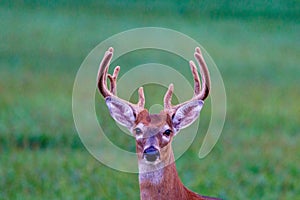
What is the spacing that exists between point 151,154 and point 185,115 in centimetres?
32

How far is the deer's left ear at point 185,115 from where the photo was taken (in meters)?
6.30

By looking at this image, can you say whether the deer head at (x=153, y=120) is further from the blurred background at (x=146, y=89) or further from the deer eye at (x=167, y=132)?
the blurred background at (x=146, y=89)

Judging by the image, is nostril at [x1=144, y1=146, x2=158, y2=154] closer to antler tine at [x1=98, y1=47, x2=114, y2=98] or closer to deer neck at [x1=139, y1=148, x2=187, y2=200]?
deer neck at [x1=139, y1=148, x2=187, y2=200]

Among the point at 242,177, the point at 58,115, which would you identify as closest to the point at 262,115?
the point at 58,115

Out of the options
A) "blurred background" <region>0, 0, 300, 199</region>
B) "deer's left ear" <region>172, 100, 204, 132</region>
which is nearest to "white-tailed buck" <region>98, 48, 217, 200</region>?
"deer's left ear" <region>172, 100, 204, 132</region>

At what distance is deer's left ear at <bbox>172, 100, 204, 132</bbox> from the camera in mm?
6301

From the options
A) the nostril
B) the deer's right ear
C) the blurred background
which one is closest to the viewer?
the nostril

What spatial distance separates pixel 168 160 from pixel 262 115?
6.97 m

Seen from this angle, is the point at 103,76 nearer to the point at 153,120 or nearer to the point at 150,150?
the point at 153,120

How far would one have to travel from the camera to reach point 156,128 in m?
6.20

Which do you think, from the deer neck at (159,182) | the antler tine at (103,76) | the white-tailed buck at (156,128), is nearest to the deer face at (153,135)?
the white-tailed buck at (156,128)

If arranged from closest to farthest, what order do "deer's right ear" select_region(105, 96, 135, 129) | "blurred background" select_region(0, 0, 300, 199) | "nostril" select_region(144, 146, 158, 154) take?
"nostril" select_region(144, 146, 158, 154)
"deer's right ear" select_region(105, 96, 135, 129)
"blurred background" select_region(0, 0, 300, 199)

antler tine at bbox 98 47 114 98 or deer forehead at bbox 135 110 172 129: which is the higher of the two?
antler tine at bbox 98 47 114 98

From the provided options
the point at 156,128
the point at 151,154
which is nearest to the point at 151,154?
the point at 151,154
